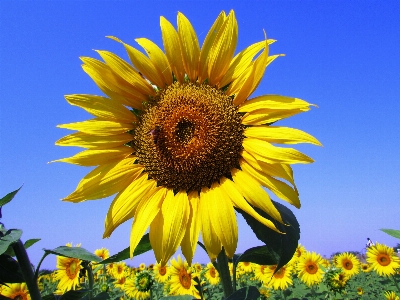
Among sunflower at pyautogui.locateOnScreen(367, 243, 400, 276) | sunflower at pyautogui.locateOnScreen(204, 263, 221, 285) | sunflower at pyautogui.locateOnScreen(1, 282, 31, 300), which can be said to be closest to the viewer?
sunflower at pyautogui.locateOnScreen(1, 282, 31, 300)

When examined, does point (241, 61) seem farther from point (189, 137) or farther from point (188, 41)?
point (189, 137)

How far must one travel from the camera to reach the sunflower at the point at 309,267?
9117 mm

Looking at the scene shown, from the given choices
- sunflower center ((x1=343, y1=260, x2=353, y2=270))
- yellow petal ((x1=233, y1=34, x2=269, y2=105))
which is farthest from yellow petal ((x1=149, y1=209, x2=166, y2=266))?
sunflower center ((x1=343, y1=260, x2=353, y2=270))

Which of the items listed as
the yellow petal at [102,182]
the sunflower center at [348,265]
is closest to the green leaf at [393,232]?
the yellow petal at [102,182]

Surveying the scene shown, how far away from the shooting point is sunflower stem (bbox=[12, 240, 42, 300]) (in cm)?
288

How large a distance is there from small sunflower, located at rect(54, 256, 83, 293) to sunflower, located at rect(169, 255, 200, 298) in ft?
5.26

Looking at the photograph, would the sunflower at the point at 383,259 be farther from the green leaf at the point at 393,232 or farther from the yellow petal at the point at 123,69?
the yellow petal at the point at 123,69

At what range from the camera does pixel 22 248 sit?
9.71 feet

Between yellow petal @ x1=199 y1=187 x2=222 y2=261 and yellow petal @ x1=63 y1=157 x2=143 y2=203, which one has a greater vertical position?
yellow petal @ x1=63 y1=157 x2=143 y2=203

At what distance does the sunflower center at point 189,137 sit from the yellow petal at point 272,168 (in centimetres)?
11

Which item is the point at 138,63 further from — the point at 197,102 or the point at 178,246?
the point at 178,246

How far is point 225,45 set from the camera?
8.23 feet

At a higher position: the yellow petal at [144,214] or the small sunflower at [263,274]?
the small sunflower at [263,274]

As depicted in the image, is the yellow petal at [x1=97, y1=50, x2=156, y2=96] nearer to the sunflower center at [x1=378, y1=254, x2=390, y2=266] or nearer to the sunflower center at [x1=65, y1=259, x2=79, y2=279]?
the sunflower center at [x1=65, y1=259, x2=79, y2=279]
